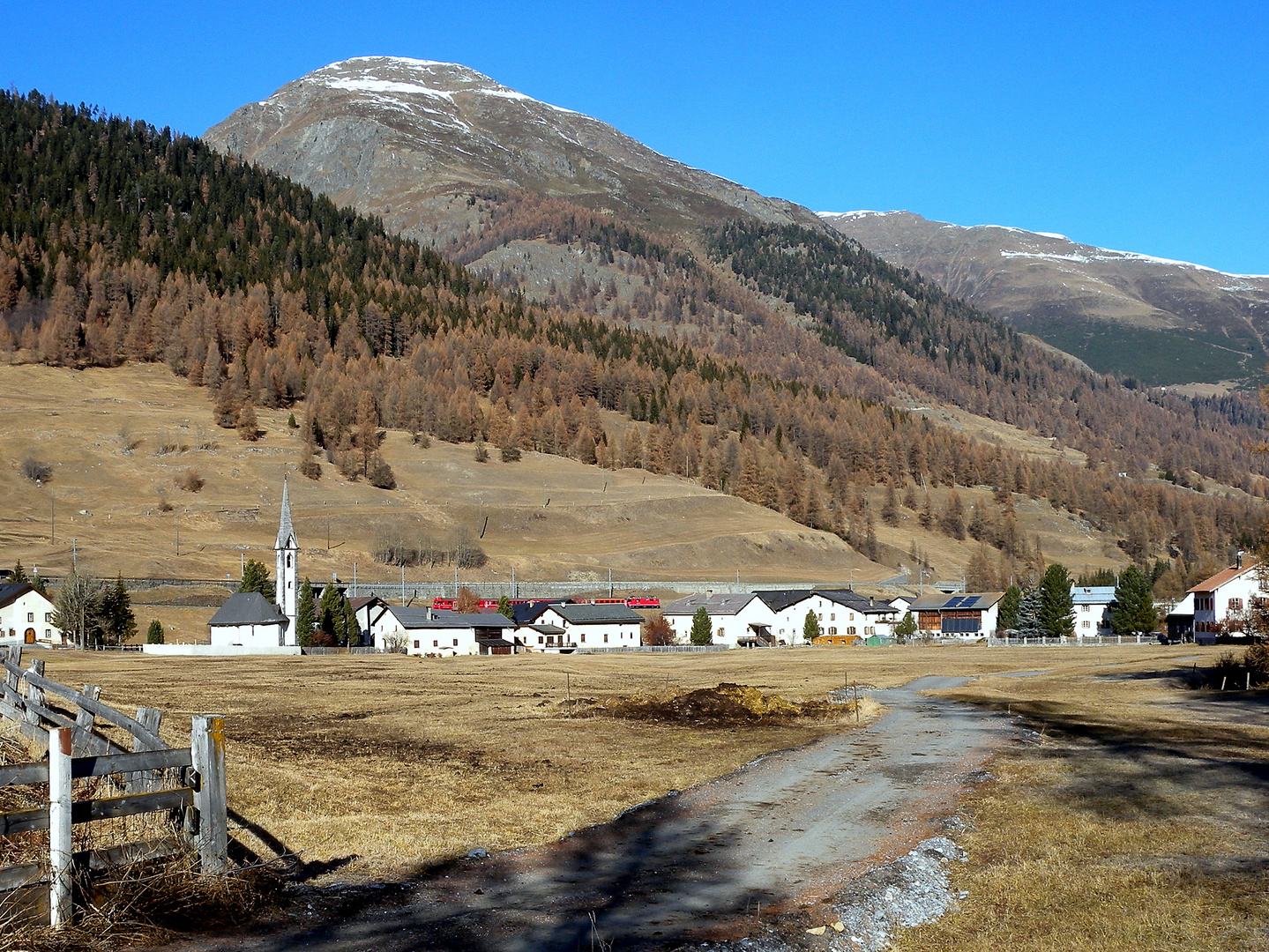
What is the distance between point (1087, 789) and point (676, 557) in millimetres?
148850

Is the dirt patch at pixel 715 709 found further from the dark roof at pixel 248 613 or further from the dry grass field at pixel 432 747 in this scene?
the dark roof at pixel 248 613

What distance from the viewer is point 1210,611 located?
325 feet

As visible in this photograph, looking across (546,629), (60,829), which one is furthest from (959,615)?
(60,829)

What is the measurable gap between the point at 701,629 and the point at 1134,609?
45.7 m

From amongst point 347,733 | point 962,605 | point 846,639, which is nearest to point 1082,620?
point 962,605

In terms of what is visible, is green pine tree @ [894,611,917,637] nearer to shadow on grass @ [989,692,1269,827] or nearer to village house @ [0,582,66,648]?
village house @ [0,582,66,648]

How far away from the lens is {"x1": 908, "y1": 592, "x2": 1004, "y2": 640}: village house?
434 feet

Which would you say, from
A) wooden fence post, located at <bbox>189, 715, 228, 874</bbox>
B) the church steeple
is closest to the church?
the church steeple

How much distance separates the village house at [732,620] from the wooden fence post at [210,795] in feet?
364

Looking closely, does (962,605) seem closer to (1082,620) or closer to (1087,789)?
(1082,620)

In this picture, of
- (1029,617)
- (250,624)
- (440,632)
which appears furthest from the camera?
(1029,617)

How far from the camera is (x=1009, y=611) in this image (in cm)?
13038

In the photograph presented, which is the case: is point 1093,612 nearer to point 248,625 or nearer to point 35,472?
point 248,625

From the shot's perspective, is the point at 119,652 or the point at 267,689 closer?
the point at 267,689
